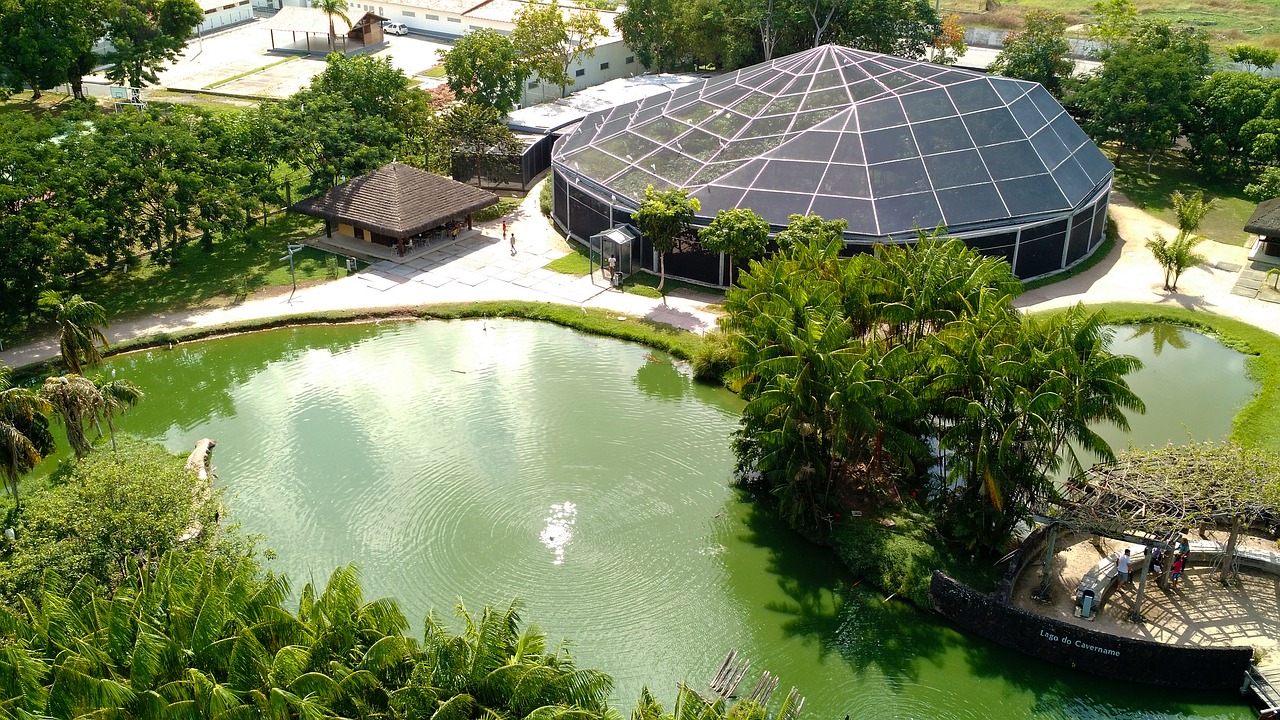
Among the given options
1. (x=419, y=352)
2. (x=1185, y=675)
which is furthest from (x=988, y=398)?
(x=419, y=352)

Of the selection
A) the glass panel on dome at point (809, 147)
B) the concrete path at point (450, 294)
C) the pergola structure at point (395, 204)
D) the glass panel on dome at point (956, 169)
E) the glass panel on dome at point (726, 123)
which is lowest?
the concrete path at point (450, 294)

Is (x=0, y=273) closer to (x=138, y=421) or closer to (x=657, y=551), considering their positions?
(x=138, y=421)

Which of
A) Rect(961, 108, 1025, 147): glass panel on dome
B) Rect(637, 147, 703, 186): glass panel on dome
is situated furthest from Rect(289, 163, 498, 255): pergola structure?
Rect(961, 108, 1025, 147): glass panel on dome

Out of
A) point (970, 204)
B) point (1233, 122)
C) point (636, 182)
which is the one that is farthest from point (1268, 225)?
point (636, 182)

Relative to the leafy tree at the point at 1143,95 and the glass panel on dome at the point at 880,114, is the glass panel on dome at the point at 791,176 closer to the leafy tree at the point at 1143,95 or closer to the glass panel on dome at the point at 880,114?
the glass panel on dome at the point at 880,114

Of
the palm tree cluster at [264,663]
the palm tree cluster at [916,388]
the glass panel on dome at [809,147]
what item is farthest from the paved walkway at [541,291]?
the palm tree cluster at [264,663]

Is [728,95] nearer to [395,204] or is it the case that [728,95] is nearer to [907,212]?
[907,212]
